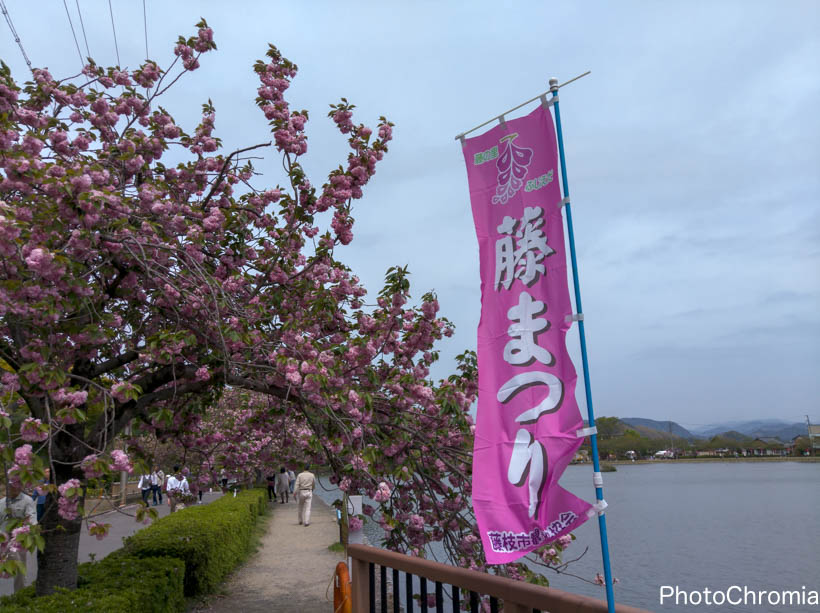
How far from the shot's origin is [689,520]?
33531mm

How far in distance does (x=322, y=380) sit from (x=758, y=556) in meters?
25.2

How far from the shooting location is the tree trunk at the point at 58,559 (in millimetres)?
5854

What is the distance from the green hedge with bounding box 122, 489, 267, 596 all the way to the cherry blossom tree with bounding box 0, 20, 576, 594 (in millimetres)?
2405

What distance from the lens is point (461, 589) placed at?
3.75 meters

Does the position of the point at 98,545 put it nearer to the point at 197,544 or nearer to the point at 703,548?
the point at 197,544

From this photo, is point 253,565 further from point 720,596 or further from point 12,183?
point 720,596

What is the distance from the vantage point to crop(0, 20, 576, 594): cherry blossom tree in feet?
15.1

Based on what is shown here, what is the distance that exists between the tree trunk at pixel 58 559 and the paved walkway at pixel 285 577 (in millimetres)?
2556

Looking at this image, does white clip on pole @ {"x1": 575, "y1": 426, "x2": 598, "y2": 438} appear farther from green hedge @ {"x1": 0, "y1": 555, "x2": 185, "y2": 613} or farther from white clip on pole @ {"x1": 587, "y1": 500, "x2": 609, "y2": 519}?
green hedge @ {"x1": 0, "y1": 555, "x2": 185, "y2": 613}

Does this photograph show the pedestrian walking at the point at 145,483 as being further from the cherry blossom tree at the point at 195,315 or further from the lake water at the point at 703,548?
the lake water at the point at 703,548

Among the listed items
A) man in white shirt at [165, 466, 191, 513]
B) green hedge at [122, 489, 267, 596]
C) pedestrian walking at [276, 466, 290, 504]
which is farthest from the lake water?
green hedge at [122, 489, 267, 596]

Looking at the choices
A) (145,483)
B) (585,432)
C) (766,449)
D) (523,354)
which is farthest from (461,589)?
(766,449)

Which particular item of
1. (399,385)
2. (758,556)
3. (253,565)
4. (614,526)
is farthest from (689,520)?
(399,385)

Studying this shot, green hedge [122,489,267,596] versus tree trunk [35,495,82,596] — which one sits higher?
tree trunk [35,495,82,596]
